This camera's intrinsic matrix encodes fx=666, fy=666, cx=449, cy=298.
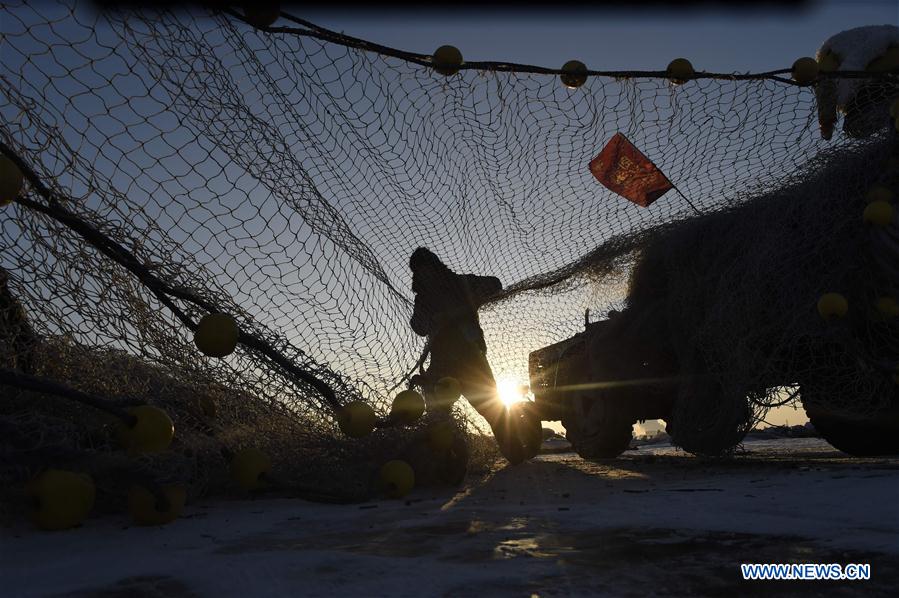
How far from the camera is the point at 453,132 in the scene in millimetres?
4578

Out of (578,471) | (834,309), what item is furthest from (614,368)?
(834,309)

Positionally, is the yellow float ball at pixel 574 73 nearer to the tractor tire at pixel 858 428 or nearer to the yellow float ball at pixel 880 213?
the yellow float ball at pixel 880 213

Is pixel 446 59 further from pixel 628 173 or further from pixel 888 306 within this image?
pixel 888 306

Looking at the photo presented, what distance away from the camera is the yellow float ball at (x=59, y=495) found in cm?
209

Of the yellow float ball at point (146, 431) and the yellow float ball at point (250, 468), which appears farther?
the yellow float ball at point (250, 468)

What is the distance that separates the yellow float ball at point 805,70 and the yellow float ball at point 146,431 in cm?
424

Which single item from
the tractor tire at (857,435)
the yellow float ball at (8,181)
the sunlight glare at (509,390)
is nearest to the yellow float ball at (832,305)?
the tractor tire at (857,435)

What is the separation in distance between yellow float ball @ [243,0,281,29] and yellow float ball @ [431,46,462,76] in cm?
94

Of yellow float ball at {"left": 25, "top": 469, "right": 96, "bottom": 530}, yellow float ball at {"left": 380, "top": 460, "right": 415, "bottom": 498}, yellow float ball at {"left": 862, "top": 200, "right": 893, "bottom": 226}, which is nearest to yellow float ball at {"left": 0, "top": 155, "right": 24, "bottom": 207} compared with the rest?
yellow float ball at {"left": 25, "top": 469, "right": 96, "bottom": 530}

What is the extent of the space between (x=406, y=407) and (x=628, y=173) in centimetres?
292

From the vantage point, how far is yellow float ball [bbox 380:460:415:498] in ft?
10.1

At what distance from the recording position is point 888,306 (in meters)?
3.42

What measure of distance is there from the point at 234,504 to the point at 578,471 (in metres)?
2.47

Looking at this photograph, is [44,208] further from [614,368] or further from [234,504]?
[614,368]
